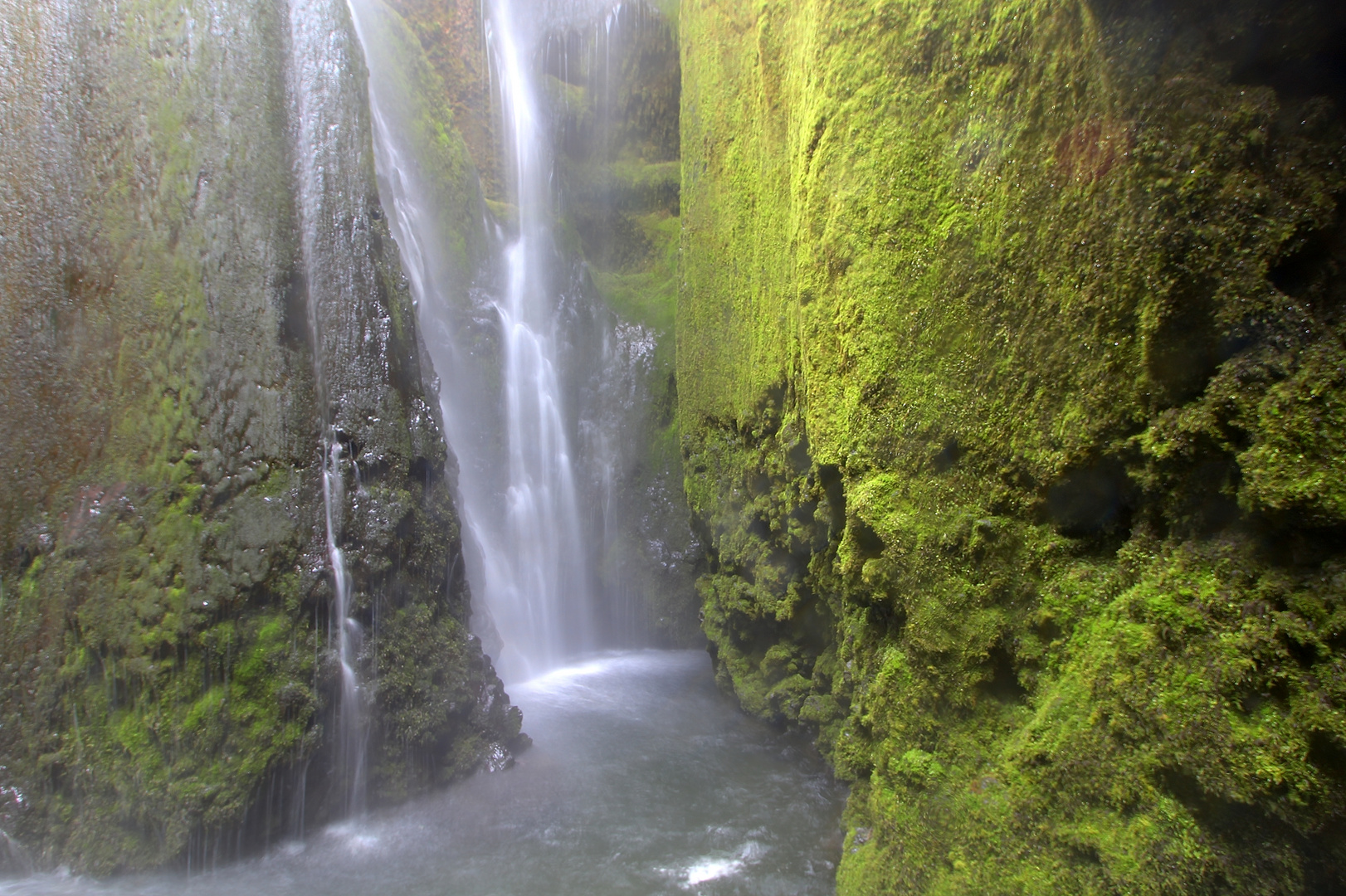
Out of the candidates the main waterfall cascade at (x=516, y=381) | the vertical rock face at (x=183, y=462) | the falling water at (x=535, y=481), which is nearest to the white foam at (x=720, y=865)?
the vertical rock face at (x=183, y=462)

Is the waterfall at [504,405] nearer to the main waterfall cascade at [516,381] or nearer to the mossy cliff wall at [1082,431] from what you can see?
the main waterfall cascade at [516,381]

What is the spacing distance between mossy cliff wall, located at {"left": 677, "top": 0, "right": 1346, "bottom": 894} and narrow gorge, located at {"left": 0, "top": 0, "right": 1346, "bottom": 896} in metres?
0.02

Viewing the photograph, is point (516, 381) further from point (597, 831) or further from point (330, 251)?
point (597, 831)

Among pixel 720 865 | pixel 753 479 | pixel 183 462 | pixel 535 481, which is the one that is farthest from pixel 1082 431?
pixel 535 481

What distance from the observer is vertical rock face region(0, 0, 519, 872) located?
20.4 ft

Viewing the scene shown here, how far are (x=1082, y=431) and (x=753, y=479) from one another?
528 cm

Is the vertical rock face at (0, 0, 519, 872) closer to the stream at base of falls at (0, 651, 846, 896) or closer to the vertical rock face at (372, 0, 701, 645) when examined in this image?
the stream at base of falls at (0, 651, 846, 896)

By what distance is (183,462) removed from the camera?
6.70 metres

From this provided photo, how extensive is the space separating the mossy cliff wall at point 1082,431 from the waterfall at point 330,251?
493 centimetres

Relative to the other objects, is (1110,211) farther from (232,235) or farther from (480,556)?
(480,556)

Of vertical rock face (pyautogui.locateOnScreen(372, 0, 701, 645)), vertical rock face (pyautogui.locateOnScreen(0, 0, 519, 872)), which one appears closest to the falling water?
vertical rock face (pyautogui.locateOnScreen(372, 0, 701, 645))

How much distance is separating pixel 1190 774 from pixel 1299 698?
0.57 metres

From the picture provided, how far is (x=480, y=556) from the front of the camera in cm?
1162

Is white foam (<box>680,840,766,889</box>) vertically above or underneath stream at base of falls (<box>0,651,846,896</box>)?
underneath
